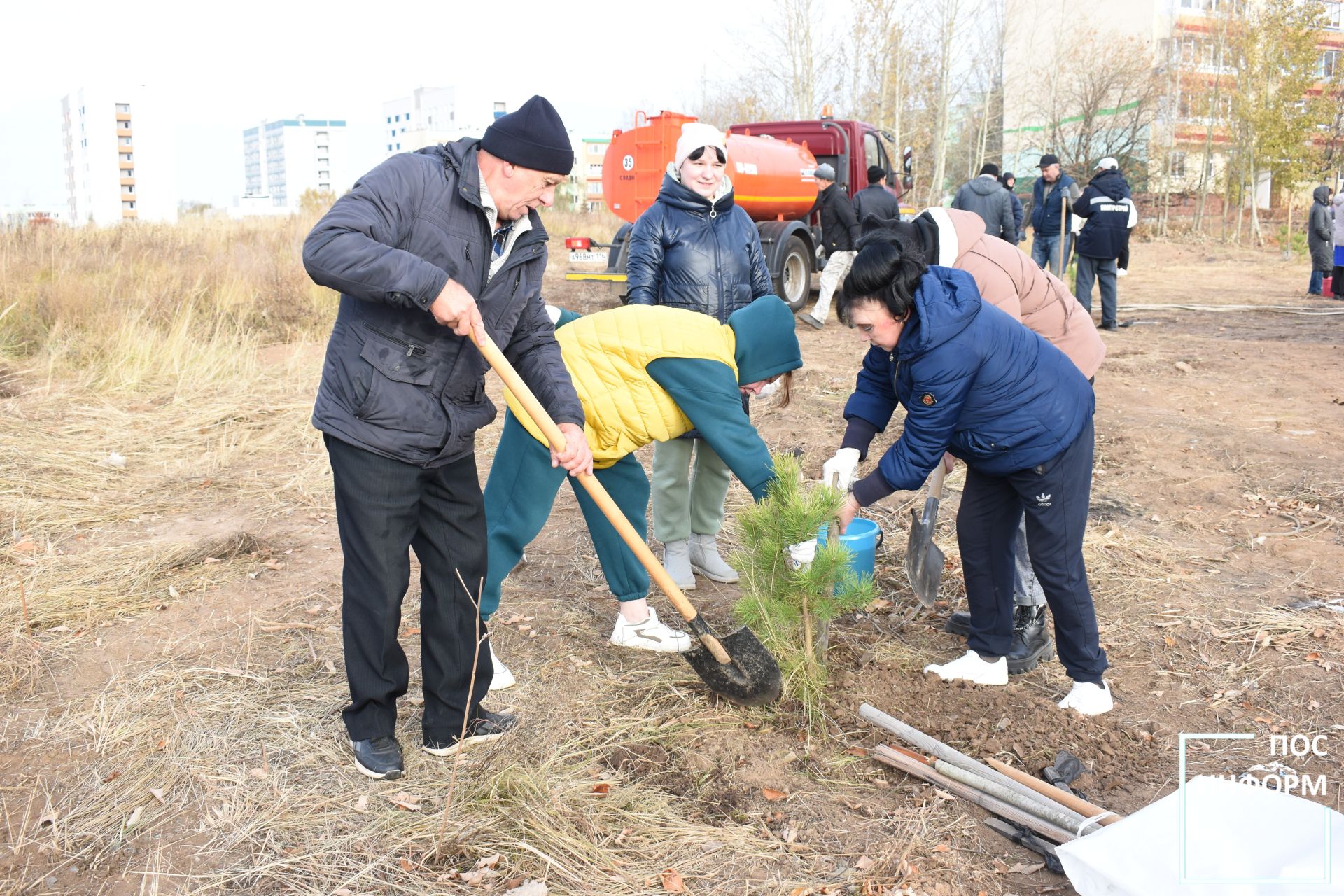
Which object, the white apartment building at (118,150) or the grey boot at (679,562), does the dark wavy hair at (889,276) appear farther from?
the white apartment building at (118,150)

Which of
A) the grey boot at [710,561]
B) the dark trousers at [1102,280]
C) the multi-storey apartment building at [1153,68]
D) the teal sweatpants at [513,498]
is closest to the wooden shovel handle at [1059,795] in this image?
the teal sweatpants at [513,498]

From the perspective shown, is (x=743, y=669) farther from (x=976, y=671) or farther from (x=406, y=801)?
(x=406, y=801)

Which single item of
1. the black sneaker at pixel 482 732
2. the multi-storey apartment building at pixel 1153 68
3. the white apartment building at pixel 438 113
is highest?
the white apartment building at pixel 438 113

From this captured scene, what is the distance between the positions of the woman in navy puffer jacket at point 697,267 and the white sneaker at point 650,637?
0.49m

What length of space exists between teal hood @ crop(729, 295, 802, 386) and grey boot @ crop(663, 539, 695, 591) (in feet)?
3.25

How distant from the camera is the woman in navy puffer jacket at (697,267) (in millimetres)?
4102

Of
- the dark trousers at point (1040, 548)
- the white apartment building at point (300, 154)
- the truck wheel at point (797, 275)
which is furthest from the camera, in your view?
the white apartment building at point (300, 154)

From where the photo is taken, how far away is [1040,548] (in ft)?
9.70

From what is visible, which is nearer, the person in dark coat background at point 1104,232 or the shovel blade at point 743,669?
the shovel blade at point 743,669

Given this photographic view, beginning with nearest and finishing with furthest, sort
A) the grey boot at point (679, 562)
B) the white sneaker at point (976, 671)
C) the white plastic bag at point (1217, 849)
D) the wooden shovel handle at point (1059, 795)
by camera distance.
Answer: the white plastic bag at point (1217, 849) < the wooden shovel handle at point (1059, 795) < the white sneaker at point (976, 671) < the grey boot at point (679, 562)

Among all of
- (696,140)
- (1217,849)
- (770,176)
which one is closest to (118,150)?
(770,176)

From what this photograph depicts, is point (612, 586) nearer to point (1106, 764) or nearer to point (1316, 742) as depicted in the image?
point (1106, 764)

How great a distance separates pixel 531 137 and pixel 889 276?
40.0 inches

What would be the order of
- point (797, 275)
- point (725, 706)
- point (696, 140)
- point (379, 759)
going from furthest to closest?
1. point (797, 275)
2. point (696, 140)
3. point (725, 706)
4. point (379, 759)
